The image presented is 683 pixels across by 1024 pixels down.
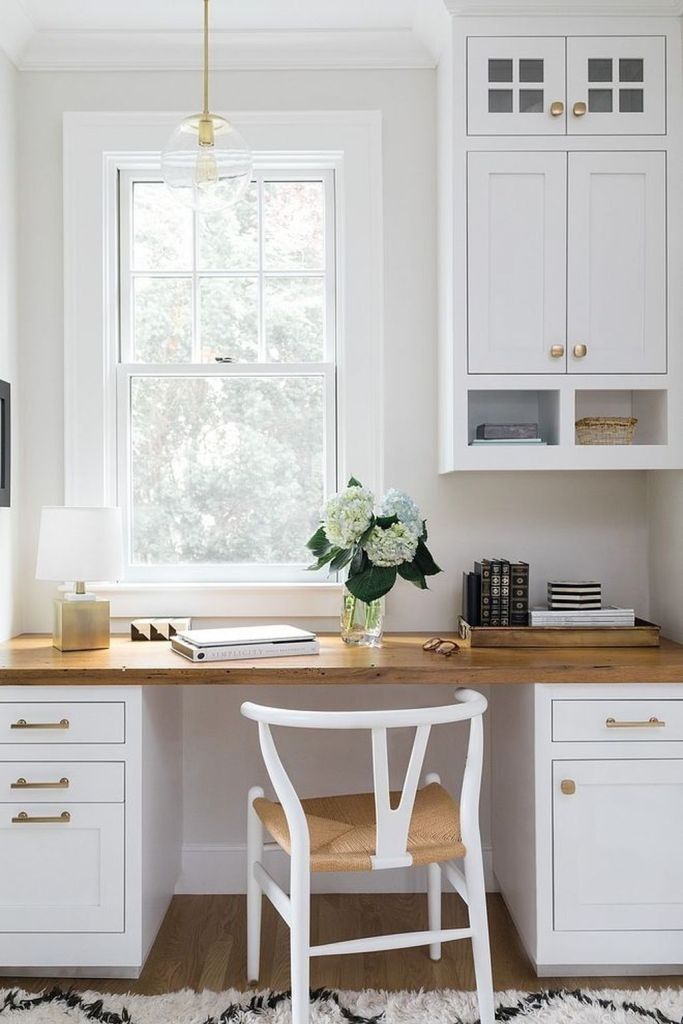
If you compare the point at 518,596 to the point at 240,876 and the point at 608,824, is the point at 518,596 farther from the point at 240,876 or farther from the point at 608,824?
the point at 240,876

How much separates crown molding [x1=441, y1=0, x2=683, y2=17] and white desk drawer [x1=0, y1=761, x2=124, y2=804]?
7.68 feet

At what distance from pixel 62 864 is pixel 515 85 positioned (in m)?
2.51

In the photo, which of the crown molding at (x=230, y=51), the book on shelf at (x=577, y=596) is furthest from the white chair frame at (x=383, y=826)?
the crown molding at (x=230, y=51)

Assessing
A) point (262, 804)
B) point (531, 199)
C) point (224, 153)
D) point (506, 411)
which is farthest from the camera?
point (506, 411)

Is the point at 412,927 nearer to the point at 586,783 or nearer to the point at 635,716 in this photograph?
the point at 586,783

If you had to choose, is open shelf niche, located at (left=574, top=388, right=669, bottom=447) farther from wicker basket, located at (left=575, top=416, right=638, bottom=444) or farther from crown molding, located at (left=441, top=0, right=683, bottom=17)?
crown molding, located at (left=441, top=0, right=683, bottom=17)

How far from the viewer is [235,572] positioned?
9.73 feet

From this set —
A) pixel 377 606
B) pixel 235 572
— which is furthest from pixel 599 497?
pixel 235 572

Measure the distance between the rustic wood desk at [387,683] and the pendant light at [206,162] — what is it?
1.16m

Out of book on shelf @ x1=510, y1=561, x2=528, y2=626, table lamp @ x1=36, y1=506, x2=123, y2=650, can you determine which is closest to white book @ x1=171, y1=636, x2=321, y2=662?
table lamp @ x1=36, y1=506, x2=123, y2=650

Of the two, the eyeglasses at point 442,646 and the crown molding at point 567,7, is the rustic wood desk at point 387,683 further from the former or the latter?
the crown molding at point 567,7

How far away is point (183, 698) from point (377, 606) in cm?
76

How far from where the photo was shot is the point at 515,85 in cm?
257

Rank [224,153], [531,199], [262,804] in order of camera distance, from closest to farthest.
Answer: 1. [224,153]
2. [262,804]
3. [531,199]
